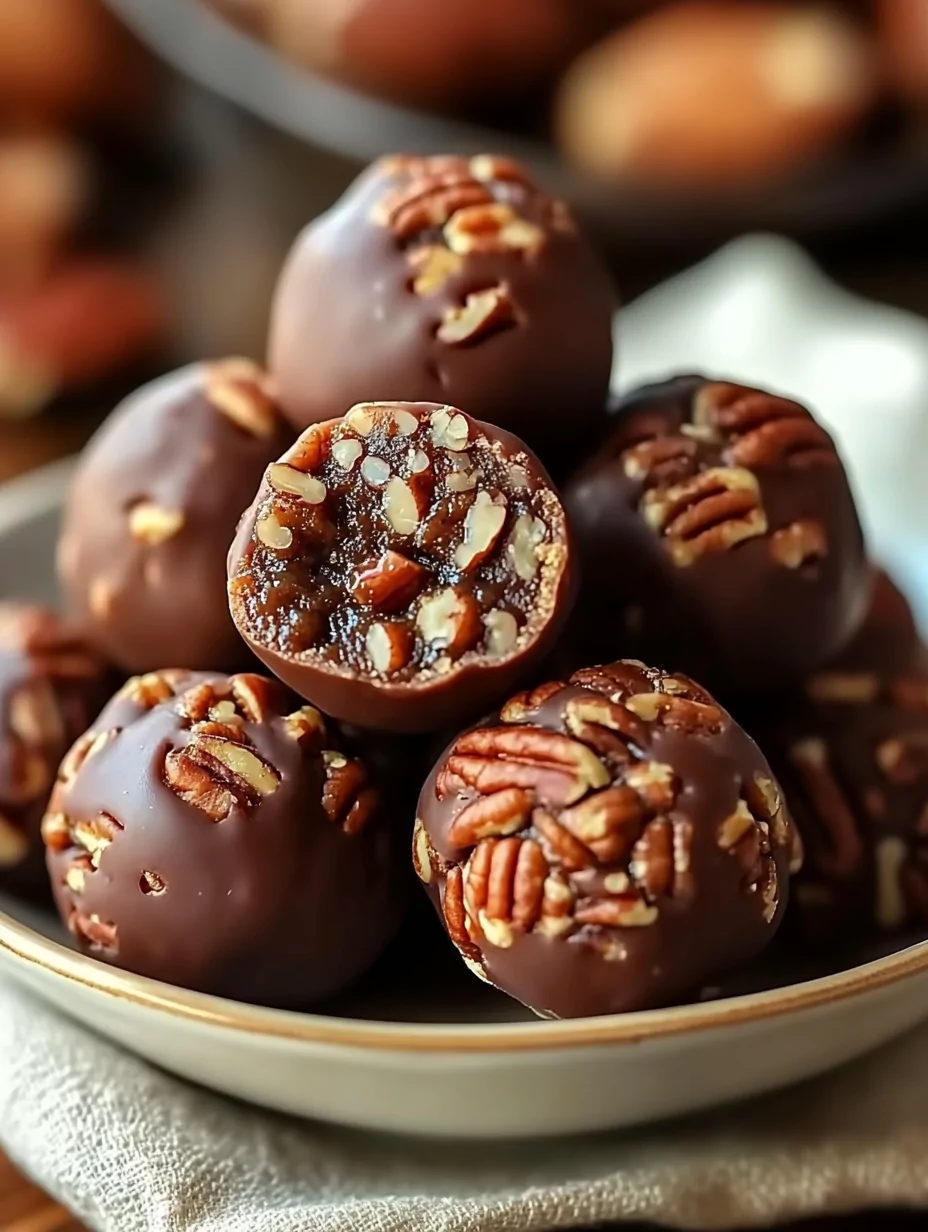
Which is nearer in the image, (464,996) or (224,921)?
(224,921)

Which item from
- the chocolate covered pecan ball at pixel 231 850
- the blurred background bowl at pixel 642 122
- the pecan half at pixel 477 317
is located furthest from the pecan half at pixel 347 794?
the blurred background bowl at pixel 642 122

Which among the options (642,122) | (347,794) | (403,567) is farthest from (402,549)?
(642,122)

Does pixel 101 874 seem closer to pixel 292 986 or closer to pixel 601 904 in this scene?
pixel 292 986

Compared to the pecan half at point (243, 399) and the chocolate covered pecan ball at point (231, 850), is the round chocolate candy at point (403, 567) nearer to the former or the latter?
the chocolate covered pecan ball at point (231, 850)

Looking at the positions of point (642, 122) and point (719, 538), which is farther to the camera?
point (642, 122)

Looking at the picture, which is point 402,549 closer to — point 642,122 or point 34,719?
point 34,719

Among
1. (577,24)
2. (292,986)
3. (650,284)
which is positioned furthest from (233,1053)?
(577,24)
